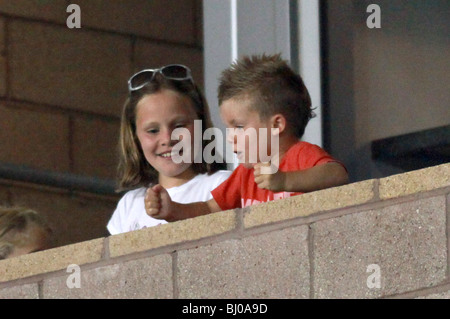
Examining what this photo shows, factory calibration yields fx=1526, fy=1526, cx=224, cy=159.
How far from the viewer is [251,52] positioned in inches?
231

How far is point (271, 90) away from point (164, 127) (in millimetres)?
587

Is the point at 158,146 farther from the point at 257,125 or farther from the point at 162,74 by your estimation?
the point at 257,125

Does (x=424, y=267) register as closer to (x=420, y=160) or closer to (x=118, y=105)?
(x=420, y=160)

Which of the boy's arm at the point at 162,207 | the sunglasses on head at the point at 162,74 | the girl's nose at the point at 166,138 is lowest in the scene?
the boy's arm at the point at 162,207

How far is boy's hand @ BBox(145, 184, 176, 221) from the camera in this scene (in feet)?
14.9

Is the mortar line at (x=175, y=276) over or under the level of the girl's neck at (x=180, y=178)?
under

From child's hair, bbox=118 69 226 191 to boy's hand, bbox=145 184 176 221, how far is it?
0.68 m

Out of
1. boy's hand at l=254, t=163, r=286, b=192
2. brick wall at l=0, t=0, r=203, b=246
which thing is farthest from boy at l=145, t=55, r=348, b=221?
brick wall at l=0, t=0, r=203, b=246

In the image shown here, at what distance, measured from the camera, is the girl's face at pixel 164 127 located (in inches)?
202

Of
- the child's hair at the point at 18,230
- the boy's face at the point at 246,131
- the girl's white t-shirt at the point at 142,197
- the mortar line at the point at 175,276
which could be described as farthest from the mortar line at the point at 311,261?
the child's hair at the point at 18,230

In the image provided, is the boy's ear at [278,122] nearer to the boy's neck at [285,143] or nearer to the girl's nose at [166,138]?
the boy's neck at [285,143]

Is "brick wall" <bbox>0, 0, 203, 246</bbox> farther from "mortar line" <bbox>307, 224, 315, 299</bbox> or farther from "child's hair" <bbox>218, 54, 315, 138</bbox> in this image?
"mortar line" <bbox>307, 224, 315, 299</bbox>

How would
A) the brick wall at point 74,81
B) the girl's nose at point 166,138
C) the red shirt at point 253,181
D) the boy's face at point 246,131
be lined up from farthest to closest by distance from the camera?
the brick wall at point 74,81 → the girl's nose at point 166,138 → the boy's face at point 246,131 → the red shirt at point 253,181

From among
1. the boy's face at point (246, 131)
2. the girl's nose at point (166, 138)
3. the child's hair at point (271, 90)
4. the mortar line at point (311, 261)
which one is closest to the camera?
the mortar line at point (311, 261)
